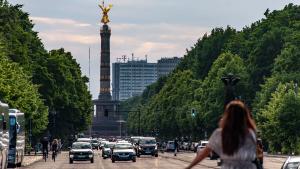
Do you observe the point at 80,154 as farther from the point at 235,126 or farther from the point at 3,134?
the point at 235,126

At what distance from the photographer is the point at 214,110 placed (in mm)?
127375

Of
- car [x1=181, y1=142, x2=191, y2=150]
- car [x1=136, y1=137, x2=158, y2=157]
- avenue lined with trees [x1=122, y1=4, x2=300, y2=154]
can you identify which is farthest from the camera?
car [x1=181, y1=142, x2=191, y2=150]

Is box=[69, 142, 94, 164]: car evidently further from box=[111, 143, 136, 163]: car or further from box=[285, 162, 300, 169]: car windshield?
box=[285, 162, 300, 169]: car windshield

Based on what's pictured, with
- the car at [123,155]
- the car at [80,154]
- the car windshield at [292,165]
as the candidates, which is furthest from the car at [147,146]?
the car windshield at [292,165]

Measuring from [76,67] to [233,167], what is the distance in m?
153

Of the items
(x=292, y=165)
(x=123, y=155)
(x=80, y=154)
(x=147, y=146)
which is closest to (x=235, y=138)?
(x=292, y=165)

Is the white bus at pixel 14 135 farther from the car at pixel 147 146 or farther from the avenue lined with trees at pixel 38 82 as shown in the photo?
the car at pixel 147 146

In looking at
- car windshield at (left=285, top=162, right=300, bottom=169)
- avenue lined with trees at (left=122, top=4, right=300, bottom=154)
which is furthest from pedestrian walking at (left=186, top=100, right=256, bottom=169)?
avenue lined with trees at (left=122, top=4, right=300, bottom=154)

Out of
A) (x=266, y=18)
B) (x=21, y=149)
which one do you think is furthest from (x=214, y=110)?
(x=21, y=149)

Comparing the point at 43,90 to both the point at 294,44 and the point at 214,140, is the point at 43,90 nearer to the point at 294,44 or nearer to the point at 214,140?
the point at 294,44

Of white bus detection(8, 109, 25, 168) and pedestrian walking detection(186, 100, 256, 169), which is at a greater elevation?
white bus detection(8, 109, 25, 168)

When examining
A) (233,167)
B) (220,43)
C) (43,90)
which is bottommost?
(233,167)

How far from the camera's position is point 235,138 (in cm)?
980

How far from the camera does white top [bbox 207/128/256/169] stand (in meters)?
9.86
